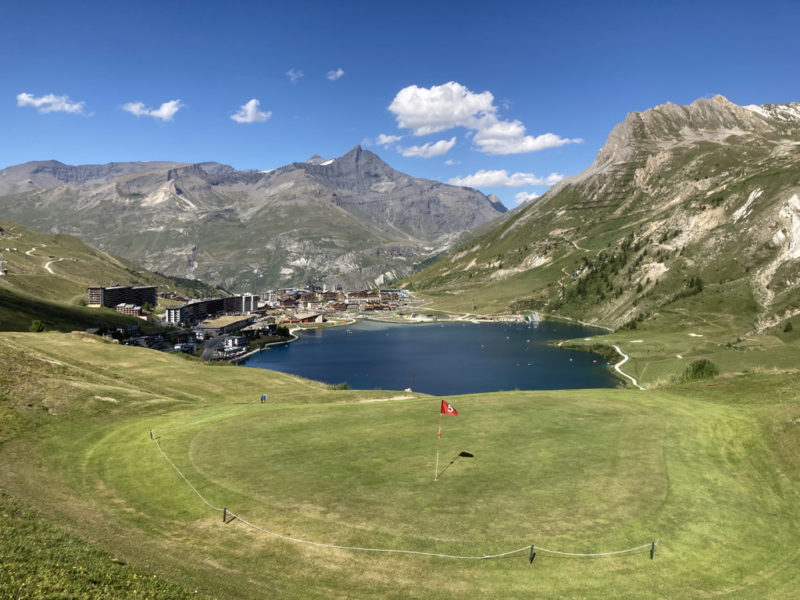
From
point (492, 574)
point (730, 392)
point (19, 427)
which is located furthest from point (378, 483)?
point (730, 392)

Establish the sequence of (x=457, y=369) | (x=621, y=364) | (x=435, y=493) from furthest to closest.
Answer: (x=457, y=369), (x=621, y=364), (x=435, y=493)

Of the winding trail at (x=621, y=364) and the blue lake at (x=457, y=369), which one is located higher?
the winding trail at (x=621, y=364)

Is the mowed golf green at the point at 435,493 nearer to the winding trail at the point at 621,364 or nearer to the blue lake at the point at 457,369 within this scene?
the winding trail at the point at 621,364

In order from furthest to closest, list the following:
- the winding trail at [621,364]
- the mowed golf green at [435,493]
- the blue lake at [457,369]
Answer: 1. the blue lake at [457,369]
2. the winding trail at [621,364]
3. the mowed golf green at [435,493]

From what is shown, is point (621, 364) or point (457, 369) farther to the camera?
point (457, 369)

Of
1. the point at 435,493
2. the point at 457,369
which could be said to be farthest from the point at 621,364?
the point at 435,493

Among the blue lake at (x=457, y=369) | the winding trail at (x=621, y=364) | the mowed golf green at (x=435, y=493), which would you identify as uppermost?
the mowed golf green at (x=435, y=493)

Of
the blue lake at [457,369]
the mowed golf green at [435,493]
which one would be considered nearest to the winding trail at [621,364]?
the blue lake at [457,369]

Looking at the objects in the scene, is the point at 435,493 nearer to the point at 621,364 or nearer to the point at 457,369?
the point at 457,369

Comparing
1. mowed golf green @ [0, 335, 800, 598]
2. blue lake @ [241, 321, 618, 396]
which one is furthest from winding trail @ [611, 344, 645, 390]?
mowed golf green @ [0, 335, 800, 598]
